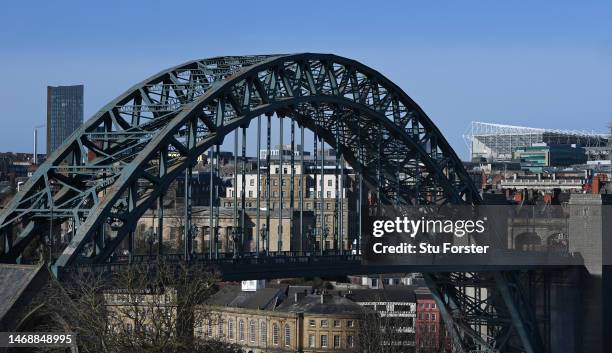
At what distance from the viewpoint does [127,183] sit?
206 ft

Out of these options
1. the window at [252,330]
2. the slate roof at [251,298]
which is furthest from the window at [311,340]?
the slate roof at [251,298]

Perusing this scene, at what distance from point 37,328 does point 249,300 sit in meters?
62.3

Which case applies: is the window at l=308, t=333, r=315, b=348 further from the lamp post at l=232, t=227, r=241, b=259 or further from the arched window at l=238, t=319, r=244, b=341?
the lamp post at l=232, t=227, r=241, b=259

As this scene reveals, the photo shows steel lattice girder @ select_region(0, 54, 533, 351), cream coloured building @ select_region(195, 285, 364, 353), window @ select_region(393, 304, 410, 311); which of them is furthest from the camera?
window @ select_region(393, 304, 410, 311)

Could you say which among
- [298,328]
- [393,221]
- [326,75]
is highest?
[326,75]

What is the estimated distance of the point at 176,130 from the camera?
66.8 meters

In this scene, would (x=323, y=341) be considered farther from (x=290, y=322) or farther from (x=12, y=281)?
(x=12, y=281)

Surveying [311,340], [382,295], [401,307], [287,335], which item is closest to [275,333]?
[287,335]

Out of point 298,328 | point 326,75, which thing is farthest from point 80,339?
point 298,328

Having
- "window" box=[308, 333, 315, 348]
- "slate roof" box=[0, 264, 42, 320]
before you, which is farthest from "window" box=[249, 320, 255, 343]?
"slate roof" box=[0, 264, 42, 320]

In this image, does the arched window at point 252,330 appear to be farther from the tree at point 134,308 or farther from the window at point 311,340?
the tree at point 134,308

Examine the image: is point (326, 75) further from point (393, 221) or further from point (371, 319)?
point (371, 319)

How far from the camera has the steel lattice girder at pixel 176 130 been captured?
63.5 metres

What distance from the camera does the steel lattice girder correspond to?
6350 centimetres
